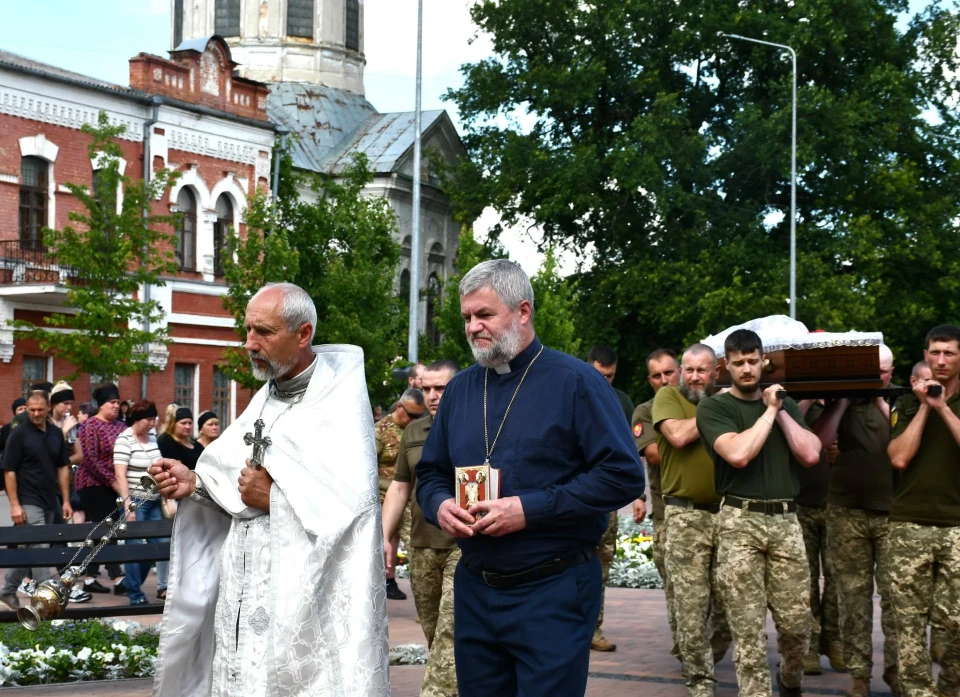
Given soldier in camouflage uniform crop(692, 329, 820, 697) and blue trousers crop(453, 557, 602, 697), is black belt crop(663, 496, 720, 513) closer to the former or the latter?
soldier in camouflage uniform crop(692, 329, 820, 697)

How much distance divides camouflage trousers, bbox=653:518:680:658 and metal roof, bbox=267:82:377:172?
114 ft

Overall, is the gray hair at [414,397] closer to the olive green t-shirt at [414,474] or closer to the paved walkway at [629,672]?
the paved walkway at [629,672]

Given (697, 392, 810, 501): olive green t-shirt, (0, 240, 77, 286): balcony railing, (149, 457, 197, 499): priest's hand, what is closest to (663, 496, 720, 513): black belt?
(697, 392, 810, 501): olive green t-shirt

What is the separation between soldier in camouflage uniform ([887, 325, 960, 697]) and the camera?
789 centimetres

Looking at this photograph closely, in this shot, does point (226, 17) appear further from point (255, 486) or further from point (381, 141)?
point (255, 486)

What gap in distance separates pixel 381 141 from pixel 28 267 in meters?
18.6

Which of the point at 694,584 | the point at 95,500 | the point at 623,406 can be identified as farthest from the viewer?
the point at 95,500

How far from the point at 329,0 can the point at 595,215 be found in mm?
11827

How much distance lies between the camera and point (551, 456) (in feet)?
16.8

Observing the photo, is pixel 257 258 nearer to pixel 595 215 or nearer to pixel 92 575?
pixel 595 215

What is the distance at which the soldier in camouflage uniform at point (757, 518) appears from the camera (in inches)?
312

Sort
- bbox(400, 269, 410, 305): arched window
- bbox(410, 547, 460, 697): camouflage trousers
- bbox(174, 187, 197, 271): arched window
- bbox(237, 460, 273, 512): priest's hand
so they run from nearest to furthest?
bbox(237, 460, 273, 512): priest's hand → bbox(410, 547, 460, 697): camouflage trousers → bbox(174, 187, 197, 271): arched window → bbox(400, 269, 410, 305): arched window

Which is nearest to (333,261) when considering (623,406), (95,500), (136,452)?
(95,500)

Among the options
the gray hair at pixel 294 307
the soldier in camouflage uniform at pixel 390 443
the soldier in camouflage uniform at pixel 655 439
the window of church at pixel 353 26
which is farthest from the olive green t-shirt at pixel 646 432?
the window of church at pixel 353 26
